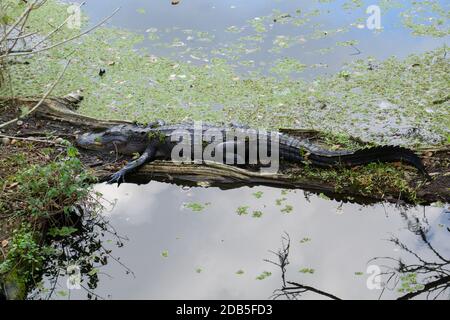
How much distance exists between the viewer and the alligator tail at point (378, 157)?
496 cm

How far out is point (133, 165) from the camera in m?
5.37

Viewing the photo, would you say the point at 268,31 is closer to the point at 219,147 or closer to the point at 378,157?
the point at 219,147

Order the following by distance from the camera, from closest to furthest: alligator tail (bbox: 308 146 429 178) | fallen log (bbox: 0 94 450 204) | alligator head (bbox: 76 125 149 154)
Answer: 1. fallen log (bbox: 0 94 450 204)
2. alligator tail (bbox: 308 146 429 178)
3. alligator head (bbox: 76 125 149 154)

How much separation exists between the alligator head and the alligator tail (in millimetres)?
1939

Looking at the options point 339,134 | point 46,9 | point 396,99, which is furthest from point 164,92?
point 46,9

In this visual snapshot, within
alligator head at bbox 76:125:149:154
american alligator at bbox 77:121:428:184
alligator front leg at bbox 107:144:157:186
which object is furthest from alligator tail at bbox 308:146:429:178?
alligator head at bbox 76:125:149:154

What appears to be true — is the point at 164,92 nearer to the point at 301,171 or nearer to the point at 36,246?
the point at 301,171

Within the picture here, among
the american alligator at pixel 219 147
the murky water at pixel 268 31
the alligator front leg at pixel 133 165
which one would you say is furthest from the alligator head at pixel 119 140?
the murky water at pixel 268 31

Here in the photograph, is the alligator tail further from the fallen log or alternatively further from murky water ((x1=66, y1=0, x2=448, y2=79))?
murky water ((x1=66, y1=0, x2=448, y2=79))

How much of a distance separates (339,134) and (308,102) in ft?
2.58

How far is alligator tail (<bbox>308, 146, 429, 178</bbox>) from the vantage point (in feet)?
16.3

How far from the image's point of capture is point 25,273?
13.4 feet

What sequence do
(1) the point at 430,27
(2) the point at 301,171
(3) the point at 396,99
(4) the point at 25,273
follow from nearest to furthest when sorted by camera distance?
(4) the point at 25,273
(2) the point at 301,171
(3) the point at 396,99
(1) the point at 430,27

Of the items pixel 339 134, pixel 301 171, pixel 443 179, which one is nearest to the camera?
pixel 443 179
